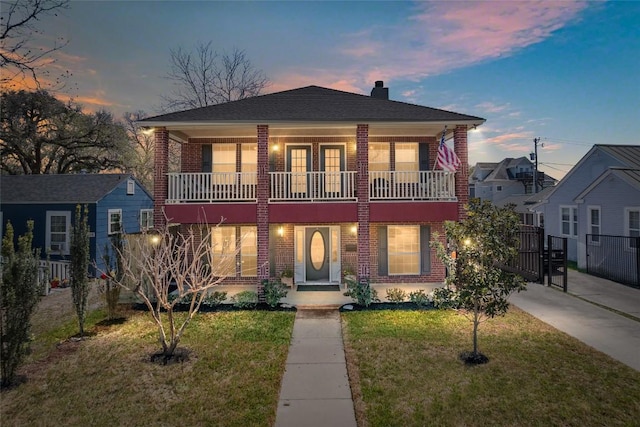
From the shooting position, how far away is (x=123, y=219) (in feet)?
60.0

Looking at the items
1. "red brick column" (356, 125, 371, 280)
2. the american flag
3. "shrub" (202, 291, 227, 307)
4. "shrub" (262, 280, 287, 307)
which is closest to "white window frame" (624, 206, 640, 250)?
the american flag

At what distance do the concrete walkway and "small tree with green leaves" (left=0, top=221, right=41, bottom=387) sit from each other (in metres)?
4.91

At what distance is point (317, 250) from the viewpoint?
1291 cm

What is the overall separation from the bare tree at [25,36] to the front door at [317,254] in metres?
12.6

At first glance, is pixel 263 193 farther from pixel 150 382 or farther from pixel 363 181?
pixel 150 382

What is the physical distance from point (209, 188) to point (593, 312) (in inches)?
527

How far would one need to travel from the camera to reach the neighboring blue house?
15.9 meters

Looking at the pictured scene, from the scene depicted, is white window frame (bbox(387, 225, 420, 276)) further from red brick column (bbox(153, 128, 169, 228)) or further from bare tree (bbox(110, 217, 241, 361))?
red brick column (bbox(153, 128, 169, 228))

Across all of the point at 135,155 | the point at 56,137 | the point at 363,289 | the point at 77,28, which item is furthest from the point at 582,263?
the point at 56,137

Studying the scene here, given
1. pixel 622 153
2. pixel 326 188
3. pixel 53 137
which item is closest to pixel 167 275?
pixel 326 188

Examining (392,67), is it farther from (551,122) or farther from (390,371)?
(551,122)

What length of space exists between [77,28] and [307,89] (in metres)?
11.7

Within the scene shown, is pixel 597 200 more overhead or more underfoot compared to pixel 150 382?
more overhead

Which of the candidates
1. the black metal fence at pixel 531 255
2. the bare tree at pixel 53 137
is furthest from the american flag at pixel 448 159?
the bare tree at pixel 53 137
